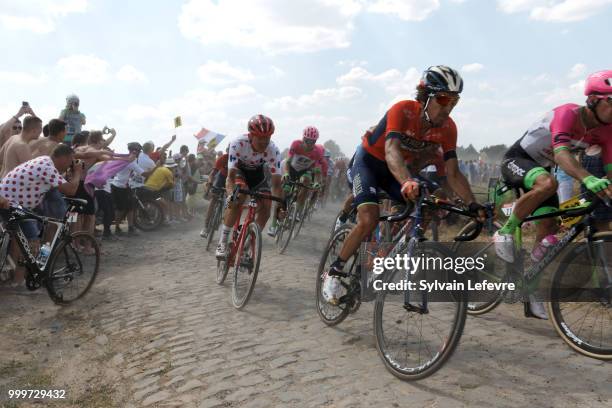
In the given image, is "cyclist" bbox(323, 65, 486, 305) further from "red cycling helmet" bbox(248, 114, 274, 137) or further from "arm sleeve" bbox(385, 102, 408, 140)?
"red cycling helmet" bbox(248, 114, 274, 137)

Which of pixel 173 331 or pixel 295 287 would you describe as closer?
pixel 173 331

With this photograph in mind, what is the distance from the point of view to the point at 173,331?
17.5ft

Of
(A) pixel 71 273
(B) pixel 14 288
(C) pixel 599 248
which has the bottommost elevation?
(B) pixel 14 288

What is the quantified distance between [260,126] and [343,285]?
3.03 metres

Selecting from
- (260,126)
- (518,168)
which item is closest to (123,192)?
(260,126)

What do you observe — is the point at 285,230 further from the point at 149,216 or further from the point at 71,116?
the point at 71,116

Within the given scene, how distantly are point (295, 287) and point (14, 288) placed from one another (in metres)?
4.05

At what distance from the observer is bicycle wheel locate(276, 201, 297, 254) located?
10.2m

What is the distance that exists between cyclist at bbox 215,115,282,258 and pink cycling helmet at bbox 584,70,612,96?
4.10 m

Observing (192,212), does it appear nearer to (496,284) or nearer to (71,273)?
(71,273)

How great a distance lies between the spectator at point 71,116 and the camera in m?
11.8

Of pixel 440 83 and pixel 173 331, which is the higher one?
pixel 440 83

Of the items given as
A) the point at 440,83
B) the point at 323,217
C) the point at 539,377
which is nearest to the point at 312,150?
the point at 323,217

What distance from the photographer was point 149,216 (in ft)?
43.7
